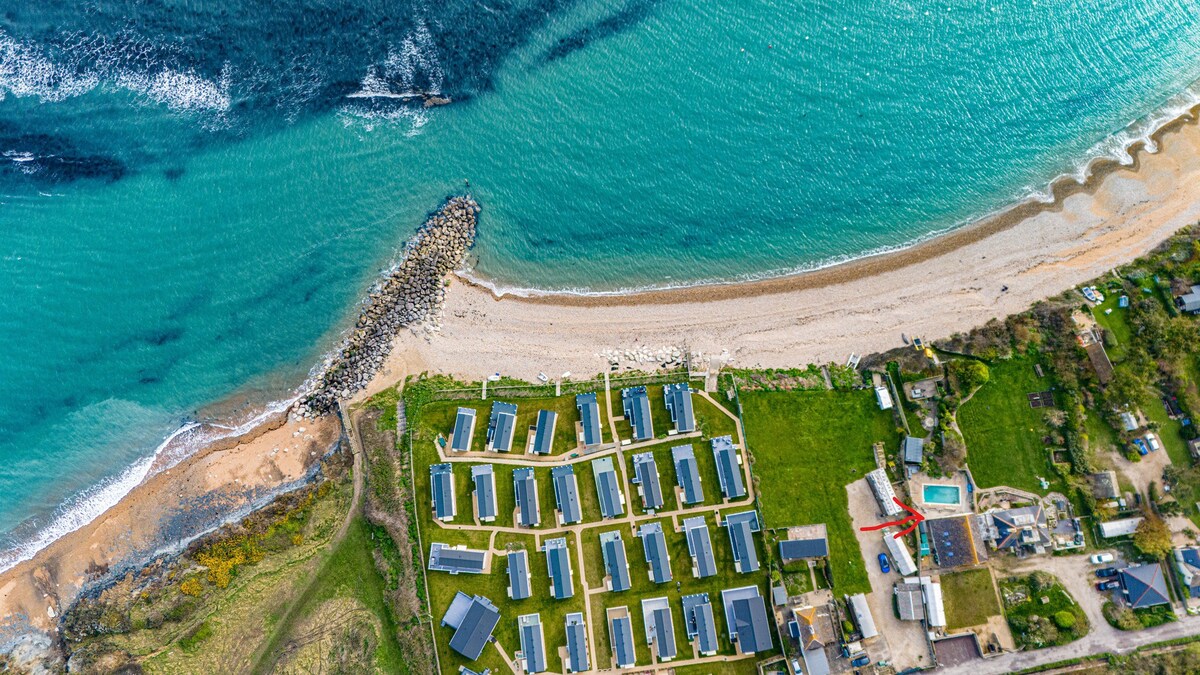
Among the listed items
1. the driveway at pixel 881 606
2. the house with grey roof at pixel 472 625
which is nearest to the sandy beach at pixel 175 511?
the house with grey roof at pixel 472 625

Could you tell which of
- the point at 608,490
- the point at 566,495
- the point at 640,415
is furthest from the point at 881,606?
the point at 566,495

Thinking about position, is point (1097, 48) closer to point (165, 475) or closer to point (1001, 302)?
point (1001, 302)

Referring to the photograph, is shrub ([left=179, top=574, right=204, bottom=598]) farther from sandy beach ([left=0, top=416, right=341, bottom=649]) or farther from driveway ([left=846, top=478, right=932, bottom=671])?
driveway ([left=846, top=478, right=932, bottom=671])

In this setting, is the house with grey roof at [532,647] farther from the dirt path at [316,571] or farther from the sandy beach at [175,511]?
the sandy beach at [175,511]

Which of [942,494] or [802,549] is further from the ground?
[942,494]

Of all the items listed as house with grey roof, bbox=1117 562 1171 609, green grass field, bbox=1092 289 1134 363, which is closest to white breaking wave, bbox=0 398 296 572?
green grass field, bbox=1092 289 1134 363

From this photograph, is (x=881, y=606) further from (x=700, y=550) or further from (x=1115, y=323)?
(x=1115, y=323)
